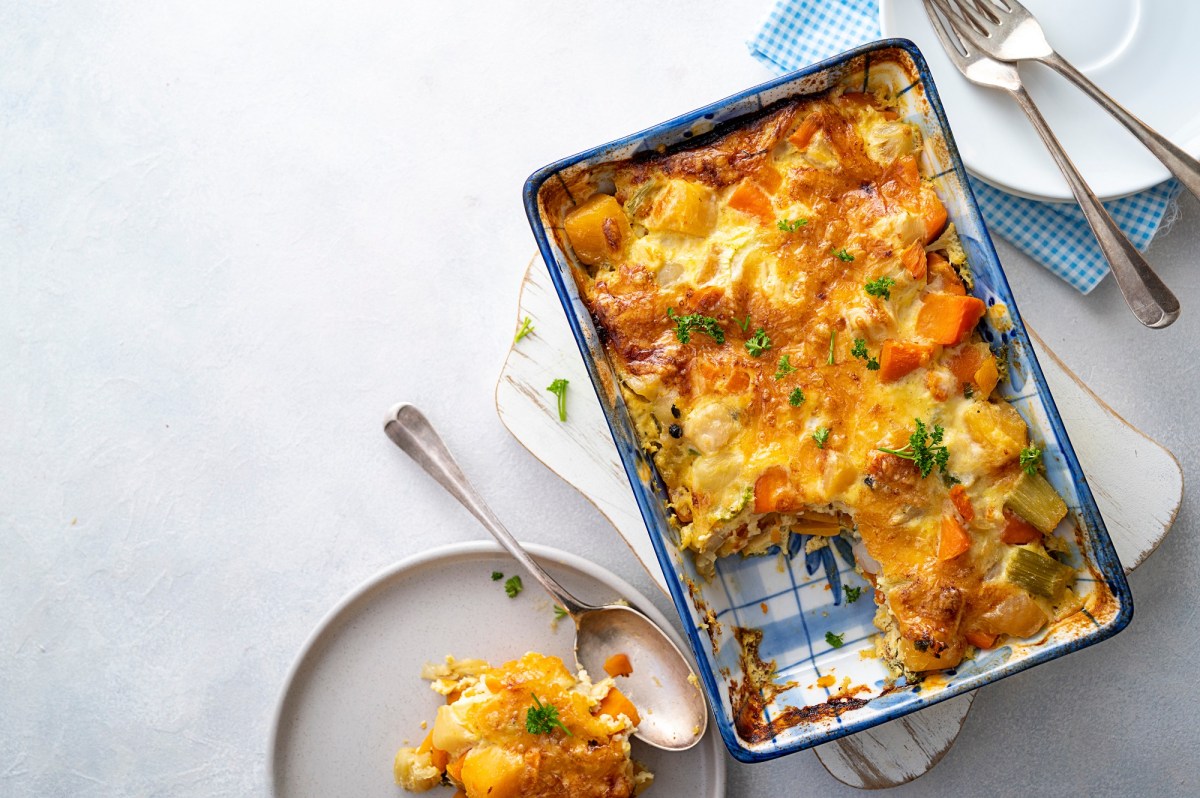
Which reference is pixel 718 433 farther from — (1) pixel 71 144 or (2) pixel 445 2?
(1) pixel 71 144

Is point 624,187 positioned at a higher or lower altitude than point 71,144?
lower

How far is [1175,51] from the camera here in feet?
9.89

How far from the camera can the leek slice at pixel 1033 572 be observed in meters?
2.52

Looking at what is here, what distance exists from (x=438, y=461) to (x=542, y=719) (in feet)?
3.16

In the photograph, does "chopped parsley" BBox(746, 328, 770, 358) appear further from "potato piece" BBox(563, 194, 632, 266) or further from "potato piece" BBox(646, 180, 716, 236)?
"potato piece" BBox(563, 194, 632, 266)

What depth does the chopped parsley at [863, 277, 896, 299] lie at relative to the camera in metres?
2.52

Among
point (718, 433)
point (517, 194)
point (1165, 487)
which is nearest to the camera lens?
point (718, 433)

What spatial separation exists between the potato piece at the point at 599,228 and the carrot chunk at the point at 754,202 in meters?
0.35

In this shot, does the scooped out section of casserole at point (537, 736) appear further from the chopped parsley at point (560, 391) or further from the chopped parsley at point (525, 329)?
the chopped parsley at point (525, 329)

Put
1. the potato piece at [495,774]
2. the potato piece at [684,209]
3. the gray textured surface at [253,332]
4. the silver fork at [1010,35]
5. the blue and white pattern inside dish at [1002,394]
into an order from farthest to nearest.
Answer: the gray textured surface at [253,332]
the silver fork at [1010,35]
the potato piece at [495,774]
the potato piece at [684,209]
the blue and white pattern inside dish at [1002,394]

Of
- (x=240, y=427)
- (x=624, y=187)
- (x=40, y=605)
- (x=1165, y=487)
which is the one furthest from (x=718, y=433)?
(x=40, y=605)

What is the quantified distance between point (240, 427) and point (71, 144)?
4.25 ft

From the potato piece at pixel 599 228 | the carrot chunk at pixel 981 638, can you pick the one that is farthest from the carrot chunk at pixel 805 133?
the carrot chunk at pixel 981 638

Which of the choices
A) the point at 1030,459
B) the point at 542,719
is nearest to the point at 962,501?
the point at 1030,459
